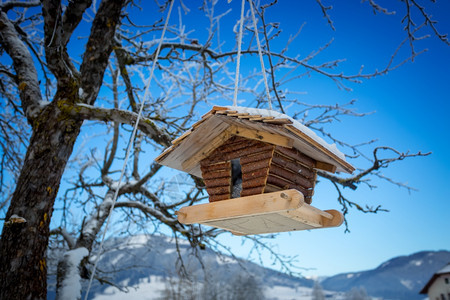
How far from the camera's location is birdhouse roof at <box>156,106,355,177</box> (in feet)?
4.53

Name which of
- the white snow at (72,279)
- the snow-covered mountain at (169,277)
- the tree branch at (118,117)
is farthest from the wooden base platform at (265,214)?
the snow-covered mountain at (169,277)

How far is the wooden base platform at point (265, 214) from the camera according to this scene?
4.52 feet

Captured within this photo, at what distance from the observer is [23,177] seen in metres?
2.55

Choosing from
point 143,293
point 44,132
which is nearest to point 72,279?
point 44,132

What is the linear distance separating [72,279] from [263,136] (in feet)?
8.29

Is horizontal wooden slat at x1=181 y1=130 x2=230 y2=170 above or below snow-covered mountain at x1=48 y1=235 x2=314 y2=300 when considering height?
above

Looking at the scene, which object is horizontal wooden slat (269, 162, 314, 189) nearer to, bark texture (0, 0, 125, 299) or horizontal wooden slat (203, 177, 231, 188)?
horizontal wooden slat (203, 177, 231, 188)

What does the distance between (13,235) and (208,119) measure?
5.90 ft

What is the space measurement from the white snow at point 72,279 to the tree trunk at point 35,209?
62cm

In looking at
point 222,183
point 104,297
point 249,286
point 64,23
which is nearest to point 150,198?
point 64,23

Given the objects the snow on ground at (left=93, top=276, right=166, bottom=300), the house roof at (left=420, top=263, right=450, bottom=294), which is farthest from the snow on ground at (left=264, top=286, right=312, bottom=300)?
the snow on ground at (left=93, top=276, right=166, bottom=300)

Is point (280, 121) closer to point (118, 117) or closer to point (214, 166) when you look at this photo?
point (214, 166)

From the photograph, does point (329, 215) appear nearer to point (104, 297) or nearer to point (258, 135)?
point (258, 135)

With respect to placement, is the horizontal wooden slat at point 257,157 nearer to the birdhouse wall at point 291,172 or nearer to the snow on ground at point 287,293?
the birdhouse wall at point 291,172
